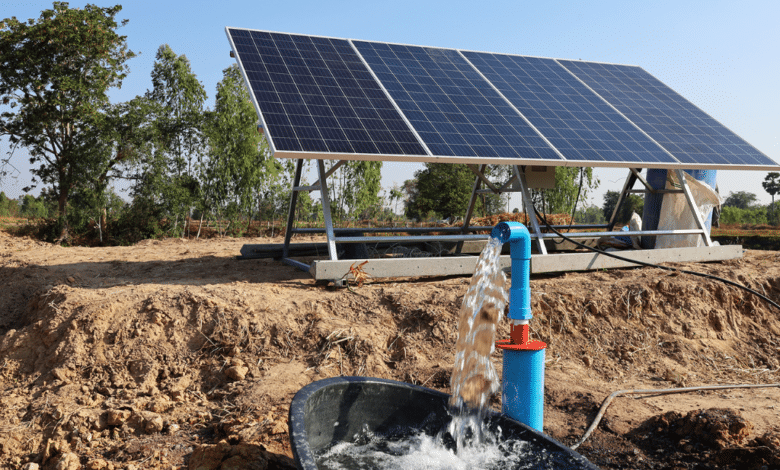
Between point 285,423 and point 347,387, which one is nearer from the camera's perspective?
point 347,387

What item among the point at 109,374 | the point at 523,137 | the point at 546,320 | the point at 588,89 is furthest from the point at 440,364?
the point at 588,89

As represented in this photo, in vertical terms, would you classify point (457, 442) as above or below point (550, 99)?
below

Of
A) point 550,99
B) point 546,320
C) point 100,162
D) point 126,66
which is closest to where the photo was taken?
point 546,320

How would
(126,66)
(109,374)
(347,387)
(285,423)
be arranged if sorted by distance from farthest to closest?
(126,66) < (109,374) < (285,423) < (347,387)

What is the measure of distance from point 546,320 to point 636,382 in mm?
1169

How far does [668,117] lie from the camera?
9781mm

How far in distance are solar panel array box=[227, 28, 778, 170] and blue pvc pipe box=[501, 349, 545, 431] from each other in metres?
3.68

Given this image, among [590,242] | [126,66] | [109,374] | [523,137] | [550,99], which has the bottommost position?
[109,374]

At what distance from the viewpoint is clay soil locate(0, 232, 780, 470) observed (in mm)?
3658

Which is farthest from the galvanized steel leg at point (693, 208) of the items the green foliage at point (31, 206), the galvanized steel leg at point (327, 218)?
the green foliage at point (31, 206)

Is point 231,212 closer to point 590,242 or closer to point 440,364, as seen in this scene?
point 590,242

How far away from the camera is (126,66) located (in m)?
15.7

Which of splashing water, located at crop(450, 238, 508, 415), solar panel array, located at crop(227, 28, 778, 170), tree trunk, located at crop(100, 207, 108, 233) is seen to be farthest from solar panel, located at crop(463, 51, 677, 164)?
tree trunk, located at crop(100, 207, 108, 233)

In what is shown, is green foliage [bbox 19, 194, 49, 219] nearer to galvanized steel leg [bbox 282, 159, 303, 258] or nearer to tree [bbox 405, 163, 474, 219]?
galvanized steel leg [bbox 282, 159, 303, 258]
